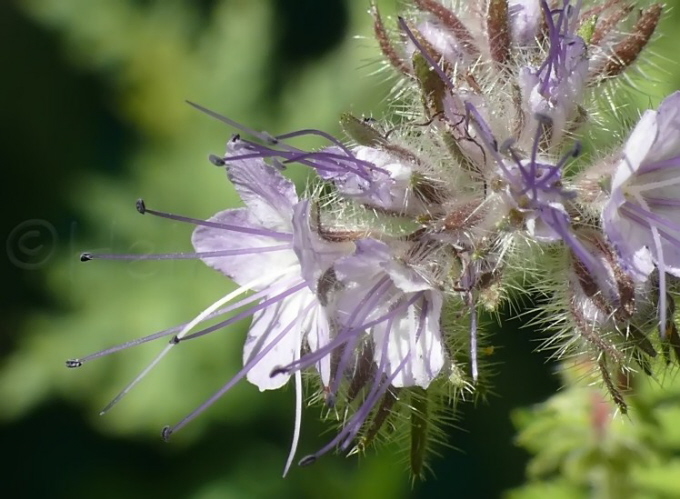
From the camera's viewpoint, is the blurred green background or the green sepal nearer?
the green sepal

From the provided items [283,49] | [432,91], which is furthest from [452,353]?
[283,49]

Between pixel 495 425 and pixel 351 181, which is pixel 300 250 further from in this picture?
pixel 495 425

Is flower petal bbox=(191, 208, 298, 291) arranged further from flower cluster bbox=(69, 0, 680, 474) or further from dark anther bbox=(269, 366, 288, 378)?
dark anther bbox=(269, 366, 288, 378)

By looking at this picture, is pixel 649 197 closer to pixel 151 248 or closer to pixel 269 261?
pixel 269 261

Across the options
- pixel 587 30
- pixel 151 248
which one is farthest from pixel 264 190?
pixel 151 248

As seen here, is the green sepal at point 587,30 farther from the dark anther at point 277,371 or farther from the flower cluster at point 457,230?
the dark anther at point 277,371

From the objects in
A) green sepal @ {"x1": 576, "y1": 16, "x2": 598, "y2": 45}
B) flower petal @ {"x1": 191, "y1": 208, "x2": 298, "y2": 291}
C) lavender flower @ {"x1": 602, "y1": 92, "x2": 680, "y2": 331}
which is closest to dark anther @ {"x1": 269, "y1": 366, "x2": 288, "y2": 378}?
flower petal @ {"x1": 191, "y1": 208, "x2": 298, "y2": 291}
